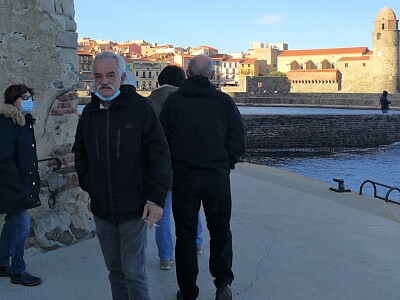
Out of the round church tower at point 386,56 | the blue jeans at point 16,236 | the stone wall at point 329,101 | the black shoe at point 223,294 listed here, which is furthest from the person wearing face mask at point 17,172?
the round church tower at point 386,56

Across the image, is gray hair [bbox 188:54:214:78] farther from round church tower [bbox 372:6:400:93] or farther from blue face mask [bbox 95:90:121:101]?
round church tower [bbox 372:6:400:93]

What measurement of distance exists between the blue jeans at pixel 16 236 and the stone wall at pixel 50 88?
70cm

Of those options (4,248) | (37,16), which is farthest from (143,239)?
(37,16)

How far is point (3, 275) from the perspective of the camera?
3.94 meters

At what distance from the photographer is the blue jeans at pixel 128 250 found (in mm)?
2684

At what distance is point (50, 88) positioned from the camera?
466cm

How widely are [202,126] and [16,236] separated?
68.6 inches

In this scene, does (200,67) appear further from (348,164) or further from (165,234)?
(348,164)

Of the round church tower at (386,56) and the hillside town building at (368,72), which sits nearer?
the round church tower at (386,56)

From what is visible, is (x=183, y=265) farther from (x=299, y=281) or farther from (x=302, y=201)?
(x=302, y=201)

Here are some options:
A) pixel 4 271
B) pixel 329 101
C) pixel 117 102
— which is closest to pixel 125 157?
pixel 117 102

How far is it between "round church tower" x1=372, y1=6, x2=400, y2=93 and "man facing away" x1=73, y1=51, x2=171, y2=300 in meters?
75.5

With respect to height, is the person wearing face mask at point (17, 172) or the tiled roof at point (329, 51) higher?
the tiled roof at point (329, 51)

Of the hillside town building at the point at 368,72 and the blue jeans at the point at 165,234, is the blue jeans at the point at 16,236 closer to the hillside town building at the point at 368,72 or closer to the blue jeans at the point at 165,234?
the blue jeans at the point at 165,234
